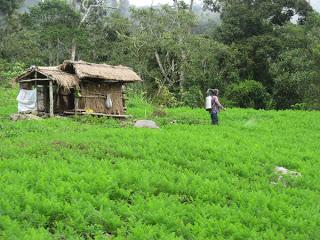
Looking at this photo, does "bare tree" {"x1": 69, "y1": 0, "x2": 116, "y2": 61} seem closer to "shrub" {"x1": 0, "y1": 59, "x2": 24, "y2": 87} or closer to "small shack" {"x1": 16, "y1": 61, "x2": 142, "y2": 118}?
"shrub" {"x1": 0, "y1": 59, "x2": 24, "y2": 87}

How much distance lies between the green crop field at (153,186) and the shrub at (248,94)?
1731 centimetres

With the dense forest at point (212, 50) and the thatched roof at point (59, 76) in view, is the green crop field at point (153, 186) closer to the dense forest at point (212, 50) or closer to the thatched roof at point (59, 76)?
the thatched roof at point (59, 76)

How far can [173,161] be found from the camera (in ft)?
38.8

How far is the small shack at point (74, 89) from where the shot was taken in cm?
Answer: 2230

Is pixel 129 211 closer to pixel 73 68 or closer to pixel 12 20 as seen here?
pixel 73 68

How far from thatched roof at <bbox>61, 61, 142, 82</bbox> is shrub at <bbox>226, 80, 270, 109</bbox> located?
11119 millimetres

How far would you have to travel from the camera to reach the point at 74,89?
2267 cm

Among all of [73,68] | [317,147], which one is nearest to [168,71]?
[73,68]

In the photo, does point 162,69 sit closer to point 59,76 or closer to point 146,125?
point 59,76

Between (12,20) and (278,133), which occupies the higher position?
(12,20)

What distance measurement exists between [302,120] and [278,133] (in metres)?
4.59

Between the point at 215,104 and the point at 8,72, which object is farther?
the point at 8,72

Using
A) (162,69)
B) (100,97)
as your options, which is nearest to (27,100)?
(100,97)

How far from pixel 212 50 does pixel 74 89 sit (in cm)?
1588
